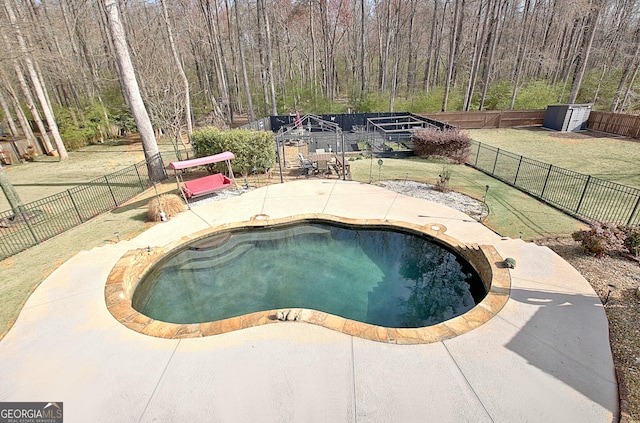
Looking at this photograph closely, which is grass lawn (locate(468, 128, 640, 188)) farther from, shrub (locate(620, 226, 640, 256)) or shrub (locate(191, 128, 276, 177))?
shrub (locate(191, 128, 276, 177))

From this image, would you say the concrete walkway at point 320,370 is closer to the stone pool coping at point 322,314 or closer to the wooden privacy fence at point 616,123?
the stone pool coping at point 322,314

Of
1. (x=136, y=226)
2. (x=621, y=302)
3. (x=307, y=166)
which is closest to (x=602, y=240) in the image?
(x=621, y=302)

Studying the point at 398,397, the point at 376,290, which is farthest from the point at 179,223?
the point at 398,397

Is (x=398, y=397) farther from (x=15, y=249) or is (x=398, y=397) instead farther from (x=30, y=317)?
(x=15, y=249)

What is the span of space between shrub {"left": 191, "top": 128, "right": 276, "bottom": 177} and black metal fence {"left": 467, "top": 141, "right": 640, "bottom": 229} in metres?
9.16

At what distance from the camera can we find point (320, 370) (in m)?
3.83

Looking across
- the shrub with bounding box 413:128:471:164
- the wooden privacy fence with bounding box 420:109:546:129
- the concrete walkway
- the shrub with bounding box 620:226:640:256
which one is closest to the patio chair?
the shrub with bounding box 413:128:471:164

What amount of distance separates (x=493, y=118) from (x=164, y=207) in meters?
25.2

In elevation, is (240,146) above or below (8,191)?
above

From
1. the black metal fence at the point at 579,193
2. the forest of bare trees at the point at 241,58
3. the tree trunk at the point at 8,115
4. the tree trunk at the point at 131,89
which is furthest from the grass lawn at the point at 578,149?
the tree trunk at the point at 8,115

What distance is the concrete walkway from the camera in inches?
132

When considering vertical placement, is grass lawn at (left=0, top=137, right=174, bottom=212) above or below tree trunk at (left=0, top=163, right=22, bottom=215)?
below

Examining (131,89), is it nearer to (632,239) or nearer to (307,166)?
(307,166)

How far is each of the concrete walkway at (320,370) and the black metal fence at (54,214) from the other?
3.80 meters
